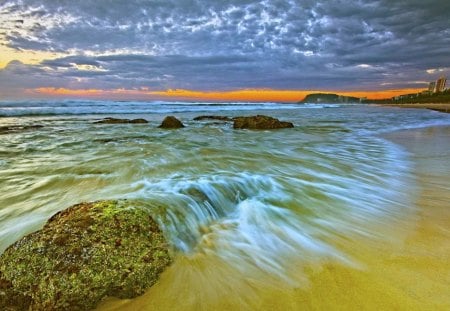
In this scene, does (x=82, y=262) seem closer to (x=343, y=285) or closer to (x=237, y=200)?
(x=343, y=285)

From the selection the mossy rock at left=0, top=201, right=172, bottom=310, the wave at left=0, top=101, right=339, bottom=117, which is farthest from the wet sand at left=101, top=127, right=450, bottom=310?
the wave at left=0, top=101, right=339, bottom=117

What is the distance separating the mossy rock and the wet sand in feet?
0.43

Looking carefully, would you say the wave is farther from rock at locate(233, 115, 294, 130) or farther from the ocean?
the ocean

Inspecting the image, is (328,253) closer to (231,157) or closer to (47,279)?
(47,279)

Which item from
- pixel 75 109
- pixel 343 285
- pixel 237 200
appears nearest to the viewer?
pixel 343 285

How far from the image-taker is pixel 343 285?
7.27ft

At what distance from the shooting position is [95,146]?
8.80 m

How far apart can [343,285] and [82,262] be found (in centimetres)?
192

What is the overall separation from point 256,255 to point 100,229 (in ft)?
4.54

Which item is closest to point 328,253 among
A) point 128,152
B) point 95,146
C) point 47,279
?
point 47,279

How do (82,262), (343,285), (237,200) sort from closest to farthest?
(82,262), (343,285), (237,200)

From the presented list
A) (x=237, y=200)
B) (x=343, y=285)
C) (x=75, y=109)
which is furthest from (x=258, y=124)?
(x=75, y=109)

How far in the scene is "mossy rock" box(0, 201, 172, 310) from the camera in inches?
76.6

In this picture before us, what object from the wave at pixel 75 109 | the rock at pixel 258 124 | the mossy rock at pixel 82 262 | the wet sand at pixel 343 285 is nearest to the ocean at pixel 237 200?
the wet sand at pixel 343 285
